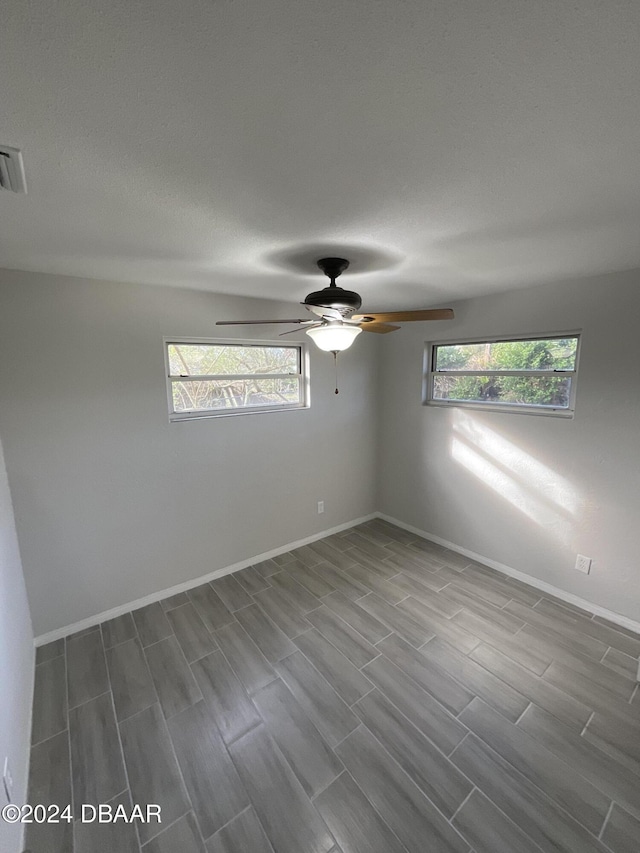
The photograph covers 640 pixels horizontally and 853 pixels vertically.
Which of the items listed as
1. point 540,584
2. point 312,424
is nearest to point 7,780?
point 312,424

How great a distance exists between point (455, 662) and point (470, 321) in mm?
2545

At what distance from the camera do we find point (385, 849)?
126 centimetres

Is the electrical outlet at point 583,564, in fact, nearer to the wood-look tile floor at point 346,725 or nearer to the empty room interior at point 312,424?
the empty room interior at point 312,424

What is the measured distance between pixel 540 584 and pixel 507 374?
1.70 metres

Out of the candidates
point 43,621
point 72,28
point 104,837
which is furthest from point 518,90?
point 43,621

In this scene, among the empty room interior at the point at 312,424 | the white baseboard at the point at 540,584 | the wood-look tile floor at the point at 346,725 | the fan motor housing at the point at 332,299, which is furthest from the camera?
the white baseboard at the point at 540,584

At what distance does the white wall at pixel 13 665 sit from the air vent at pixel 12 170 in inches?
57.2

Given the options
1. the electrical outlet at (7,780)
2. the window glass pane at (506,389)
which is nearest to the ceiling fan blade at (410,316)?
the window glass pane at (506,389)

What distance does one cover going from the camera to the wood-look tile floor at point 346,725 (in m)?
1.32

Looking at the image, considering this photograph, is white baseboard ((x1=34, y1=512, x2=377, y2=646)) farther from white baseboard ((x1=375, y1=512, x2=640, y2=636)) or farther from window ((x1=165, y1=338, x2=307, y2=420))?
window ((x1=165, y1=338, x2=307, y2=420))

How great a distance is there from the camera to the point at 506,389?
9.36 feet

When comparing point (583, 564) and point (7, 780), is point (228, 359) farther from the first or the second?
point (583, 564)

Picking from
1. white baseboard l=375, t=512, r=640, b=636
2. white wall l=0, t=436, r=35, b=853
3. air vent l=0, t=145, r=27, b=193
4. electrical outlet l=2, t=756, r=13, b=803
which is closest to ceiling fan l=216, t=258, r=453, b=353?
air vent l=0, t=145, r=27, b=193

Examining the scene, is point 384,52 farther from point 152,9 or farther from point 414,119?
point 152,9
